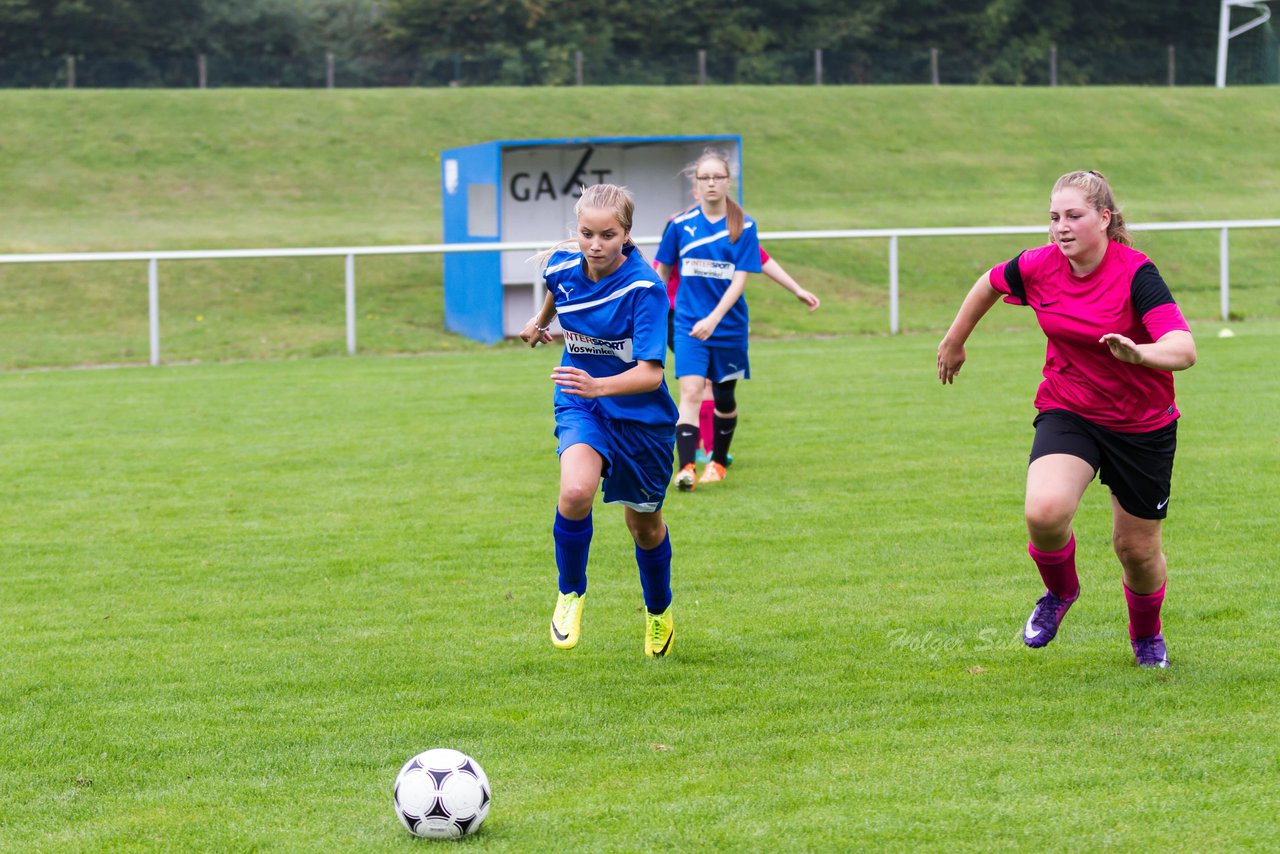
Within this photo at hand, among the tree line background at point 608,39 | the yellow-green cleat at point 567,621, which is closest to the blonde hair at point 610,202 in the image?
the yellow-green cleat at point 567,621

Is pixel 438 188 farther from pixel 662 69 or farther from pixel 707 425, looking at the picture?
pixel 707 425

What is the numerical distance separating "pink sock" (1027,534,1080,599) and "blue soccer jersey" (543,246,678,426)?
1.37 m

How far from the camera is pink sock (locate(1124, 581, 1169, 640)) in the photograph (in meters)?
4.97

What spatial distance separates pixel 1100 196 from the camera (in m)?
4.68

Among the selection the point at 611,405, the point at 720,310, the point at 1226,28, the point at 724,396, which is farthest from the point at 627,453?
the point at 1226,28

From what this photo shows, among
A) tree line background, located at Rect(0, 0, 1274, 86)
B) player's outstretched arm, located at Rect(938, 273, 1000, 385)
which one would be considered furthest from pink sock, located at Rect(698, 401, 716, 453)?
tree line background, located at Rect(0, 0, 1274, 86)

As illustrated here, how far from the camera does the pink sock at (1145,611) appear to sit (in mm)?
4973

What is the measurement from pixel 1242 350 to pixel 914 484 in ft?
26.5

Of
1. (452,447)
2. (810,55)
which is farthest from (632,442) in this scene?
(810,55)

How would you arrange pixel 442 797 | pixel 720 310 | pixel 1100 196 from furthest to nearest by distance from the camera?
pixel 720 310, pixel 1100 196, pixel 442 797

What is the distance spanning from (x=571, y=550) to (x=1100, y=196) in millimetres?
2135

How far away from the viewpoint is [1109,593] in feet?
20.0

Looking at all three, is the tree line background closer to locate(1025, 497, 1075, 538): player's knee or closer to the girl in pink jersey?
the girl in pink jersey

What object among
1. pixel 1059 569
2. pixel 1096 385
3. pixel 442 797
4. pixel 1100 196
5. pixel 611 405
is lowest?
pixel 442 797
